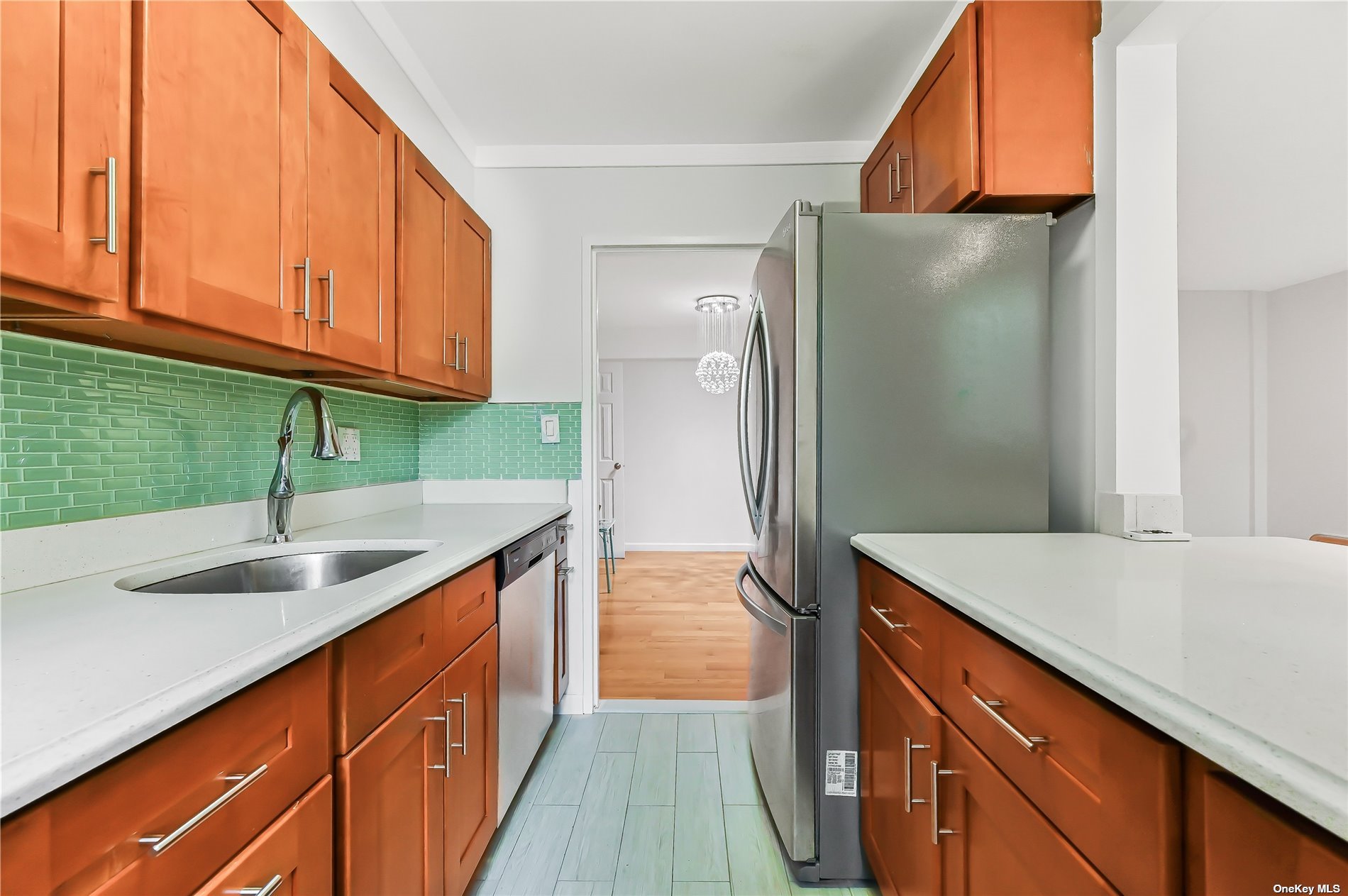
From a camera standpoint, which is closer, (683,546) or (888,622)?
(888,622)

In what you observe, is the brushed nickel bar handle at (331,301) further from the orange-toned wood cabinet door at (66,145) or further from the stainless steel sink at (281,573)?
the stainless steel sink at (281,573)

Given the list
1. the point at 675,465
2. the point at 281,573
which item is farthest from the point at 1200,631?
the point at 675,465

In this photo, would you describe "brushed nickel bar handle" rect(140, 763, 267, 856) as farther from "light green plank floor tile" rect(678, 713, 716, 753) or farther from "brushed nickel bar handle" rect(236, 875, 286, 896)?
"light green plank floor tile" rect(678, 713, 716, 753)

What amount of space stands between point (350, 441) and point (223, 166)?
1.15m

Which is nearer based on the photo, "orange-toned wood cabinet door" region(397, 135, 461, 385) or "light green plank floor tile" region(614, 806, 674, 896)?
"light green plank floor tile" region(614, 806, 674, 896)

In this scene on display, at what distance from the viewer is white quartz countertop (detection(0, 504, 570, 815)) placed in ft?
1.53

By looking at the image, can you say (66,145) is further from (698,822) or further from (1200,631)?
(698,822)

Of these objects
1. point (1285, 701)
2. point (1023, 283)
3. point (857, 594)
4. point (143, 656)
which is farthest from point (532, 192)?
point (1285, 701)

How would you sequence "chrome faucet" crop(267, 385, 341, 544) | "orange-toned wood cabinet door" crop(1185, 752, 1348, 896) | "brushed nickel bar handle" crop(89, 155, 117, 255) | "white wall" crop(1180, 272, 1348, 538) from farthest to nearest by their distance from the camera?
"white wall" crop(1180, 272, 1348, 538)
"chrome faucet" crop(267, 385, 341, 544)
"brushed nickel bar handle" crop(89, 155, 117, 255)
"orange-toned wood cabinet door" crop(1185, 752, 1348, 896)

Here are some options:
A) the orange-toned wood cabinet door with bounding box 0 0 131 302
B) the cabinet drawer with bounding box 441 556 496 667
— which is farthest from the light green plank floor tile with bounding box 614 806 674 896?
the orange-toned wood cabinet door with bounding box 0 0 131 302

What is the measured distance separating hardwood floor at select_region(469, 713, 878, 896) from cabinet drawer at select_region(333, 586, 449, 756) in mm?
789

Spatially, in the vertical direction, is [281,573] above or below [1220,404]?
below

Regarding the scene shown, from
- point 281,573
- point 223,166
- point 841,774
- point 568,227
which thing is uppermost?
point 568,227

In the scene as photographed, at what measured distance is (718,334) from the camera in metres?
5.80
